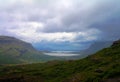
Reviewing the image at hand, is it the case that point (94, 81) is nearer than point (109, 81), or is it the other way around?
point (109, 81)

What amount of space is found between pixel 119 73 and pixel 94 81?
15.9 meters

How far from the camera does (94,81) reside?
145 m

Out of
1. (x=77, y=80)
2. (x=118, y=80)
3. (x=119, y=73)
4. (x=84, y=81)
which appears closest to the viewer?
(x=118, y=80)

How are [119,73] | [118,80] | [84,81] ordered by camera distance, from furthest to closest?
[84,81] → [119,73] → [118,80]

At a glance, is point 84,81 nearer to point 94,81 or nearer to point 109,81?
point 94,81

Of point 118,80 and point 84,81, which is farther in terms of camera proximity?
point 84,81

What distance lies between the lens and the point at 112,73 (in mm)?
145000

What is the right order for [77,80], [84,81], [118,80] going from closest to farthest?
[118,80] < [84,81] < [77,80]

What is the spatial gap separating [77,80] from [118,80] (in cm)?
4852

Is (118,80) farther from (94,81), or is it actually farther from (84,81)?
(84,81)

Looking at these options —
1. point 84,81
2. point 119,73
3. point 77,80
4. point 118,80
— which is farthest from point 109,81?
point 77,80

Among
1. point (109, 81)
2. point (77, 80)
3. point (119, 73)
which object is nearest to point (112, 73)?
point (119, 73)

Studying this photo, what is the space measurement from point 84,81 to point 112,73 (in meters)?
20.2

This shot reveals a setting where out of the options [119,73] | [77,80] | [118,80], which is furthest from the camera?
[77,80]
